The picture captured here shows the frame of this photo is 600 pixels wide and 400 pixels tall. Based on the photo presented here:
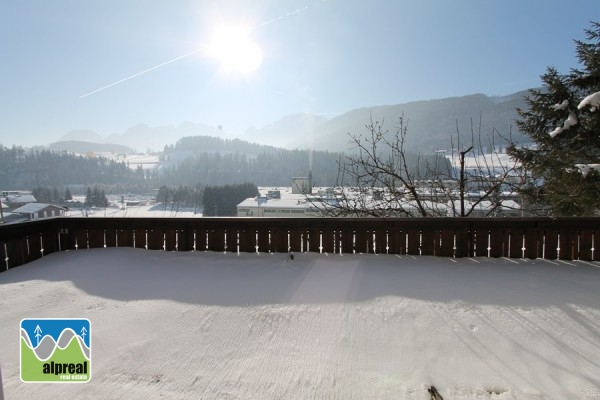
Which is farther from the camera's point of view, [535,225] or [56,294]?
[535,225]

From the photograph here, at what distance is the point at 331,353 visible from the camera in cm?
259

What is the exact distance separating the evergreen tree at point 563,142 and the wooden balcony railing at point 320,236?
3990 millimetres

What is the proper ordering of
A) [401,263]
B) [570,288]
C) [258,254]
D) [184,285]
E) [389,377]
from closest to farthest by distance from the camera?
[389,377] < [570,288] < [184,285] < [401,263] < [258,254]

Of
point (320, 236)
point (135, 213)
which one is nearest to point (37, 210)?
point (135, 213)

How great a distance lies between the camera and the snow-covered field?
7.27ft

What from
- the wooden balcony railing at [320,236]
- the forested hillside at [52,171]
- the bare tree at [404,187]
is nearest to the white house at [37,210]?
the wooden balcony railing at [320,236]

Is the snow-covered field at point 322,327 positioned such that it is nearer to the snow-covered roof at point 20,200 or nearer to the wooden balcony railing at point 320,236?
the wooden balcony railing at point 320,236

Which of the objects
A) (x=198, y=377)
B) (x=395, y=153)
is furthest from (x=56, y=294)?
(x=395, y=153)

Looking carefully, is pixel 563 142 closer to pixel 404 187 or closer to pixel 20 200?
pixel 404 187

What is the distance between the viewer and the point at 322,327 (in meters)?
3.01

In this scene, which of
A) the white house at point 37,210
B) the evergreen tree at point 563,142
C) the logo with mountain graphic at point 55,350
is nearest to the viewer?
the logo with mountain graphic at point 55,350

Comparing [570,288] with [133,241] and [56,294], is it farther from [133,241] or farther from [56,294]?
[133,241]

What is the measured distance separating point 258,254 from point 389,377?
3.64 meters

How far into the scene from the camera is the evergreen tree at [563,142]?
8.20 m
